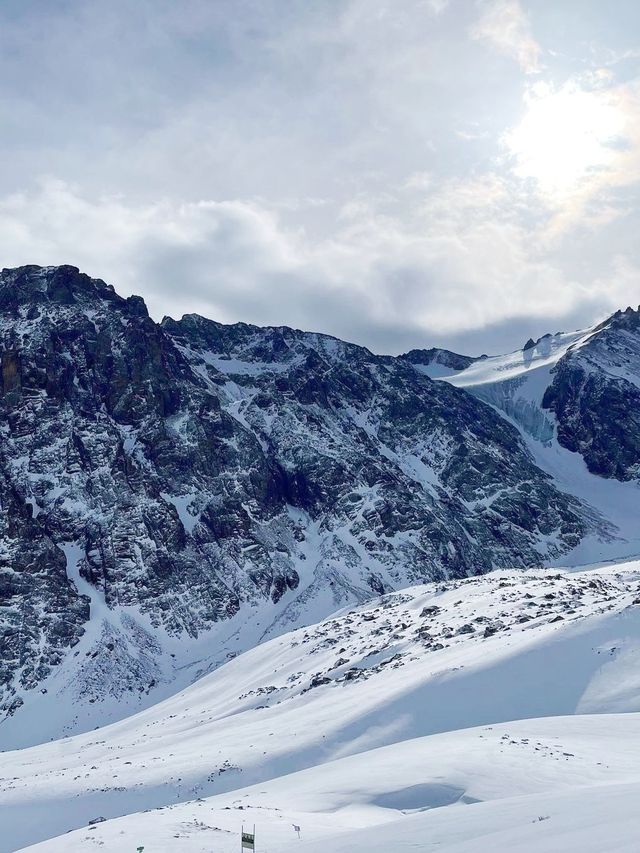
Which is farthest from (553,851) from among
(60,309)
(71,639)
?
(60,309)

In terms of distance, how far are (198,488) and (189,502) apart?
387 centimetres

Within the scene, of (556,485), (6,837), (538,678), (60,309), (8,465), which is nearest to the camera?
(6,837)

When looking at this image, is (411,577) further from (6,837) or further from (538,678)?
(6,837)

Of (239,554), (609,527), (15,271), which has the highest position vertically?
(15,271)

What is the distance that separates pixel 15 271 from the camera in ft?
446

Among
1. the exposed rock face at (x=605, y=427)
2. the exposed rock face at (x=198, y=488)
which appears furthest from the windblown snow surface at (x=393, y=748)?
the exposed rock face at (x=605, y=427)

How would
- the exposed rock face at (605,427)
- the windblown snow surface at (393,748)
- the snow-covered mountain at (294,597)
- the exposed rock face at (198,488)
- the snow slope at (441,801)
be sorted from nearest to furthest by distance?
the snow slope at (441,801) < the windblown snow surface at (393,748) < the snow-covered mountain at (294,597) < the exposed rock face at (198,488) < the exposed rock face at (605,427)

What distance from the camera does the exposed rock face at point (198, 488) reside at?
286 feet

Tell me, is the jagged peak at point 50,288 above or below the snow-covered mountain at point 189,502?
above

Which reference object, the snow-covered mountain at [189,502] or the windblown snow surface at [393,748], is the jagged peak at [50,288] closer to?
the snow-covered mountain at [189,502]

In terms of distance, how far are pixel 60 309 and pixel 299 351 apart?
208 feet

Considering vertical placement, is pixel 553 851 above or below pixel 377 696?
above

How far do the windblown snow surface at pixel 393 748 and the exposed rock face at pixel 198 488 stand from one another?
1095 inches

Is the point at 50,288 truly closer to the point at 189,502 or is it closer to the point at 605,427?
the point at 189,502
